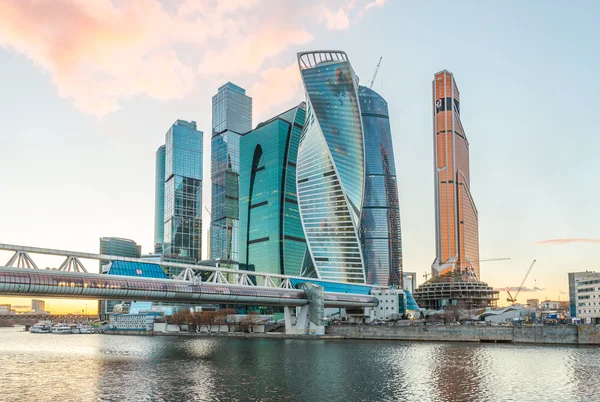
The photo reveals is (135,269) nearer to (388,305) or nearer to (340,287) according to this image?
(340,287)

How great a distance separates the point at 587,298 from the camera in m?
132

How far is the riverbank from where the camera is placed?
97.4 meters

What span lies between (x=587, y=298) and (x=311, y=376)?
337 feet

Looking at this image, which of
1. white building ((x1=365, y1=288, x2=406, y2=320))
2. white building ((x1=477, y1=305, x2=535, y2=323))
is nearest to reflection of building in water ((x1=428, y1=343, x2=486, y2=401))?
white building ((x1=365, y1=288, x2=406, y2=320))

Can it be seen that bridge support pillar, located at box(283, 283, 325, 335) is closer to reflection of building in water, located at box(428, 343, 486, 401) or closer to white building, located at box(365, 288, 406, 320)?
reflection of building in water, located at box(428, 343, 486, 401)

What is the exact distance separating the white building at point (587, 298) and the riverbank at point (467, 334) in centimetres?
2903

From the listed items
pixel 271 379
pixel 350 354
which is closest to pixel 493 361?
pixel 350 354

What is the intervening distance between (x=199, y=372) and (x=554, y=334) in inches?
2791

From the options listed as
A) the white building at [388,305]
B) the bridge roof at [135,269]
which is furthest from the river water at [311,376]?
the white building at [388,305]

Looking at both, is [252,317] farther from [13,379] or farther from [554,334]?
[13,379]

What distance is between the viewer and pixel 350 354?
79.2 m

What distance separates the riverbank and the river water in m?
17.4

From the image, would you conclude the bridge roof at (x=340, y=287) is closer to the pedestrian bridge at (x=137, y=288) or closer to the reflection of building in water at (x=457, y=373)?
the pedestrian bridge at (x=137, y=288)

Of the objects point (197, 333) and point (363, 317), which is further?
point (363, 317)
